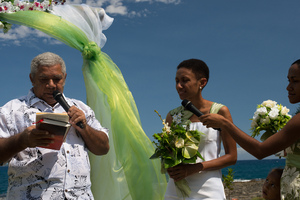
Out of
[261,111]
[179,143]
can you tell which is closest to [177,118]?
[179,143]

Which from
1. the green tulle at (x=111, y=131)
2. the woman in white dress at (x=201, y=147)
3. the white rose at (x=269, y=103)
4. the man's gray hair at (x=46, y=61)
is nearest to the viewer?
the man's gray hair at (x=46, y=61)

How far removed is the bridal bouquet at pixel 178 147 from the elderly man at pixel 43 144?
1.91 ft

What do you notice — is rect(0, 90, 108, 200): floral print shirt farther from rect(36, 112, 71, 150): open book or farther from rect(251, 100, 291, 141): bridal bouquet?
rect(251, 100, 291, 141): bridal bouquet

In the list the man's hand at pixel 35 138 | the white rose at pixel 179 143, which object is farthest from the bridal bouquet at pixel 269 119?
the man's hand at pixel 35 138

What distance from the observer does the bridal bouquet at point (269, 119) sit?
3910 mm

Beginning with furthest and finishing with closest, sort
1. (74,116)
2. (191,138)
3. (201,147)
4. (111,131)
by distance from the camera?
(111,131)
(201,147)
(191,138)
(74,116)

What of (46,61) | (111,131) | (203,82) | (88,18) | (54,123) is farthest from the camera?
(88,18)

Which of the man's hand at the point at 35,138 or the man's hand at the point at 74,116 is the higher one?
the man's hand at the point at 74,116

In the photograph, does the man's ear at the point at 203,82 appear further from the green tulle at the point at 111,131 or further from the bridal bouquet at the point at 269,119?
the green tulle at the point at 111,131

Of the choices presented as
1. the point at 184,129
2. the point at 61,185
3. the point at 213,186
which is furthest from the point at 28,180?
the point at 213,186

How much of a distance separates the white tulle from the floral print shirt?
197 cm

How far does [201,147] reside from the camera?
12.4 feet

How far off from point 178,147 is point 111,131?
1574 millimetres

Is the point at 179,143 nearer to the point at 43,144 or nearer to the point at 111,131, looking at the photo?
the point at 43,144
